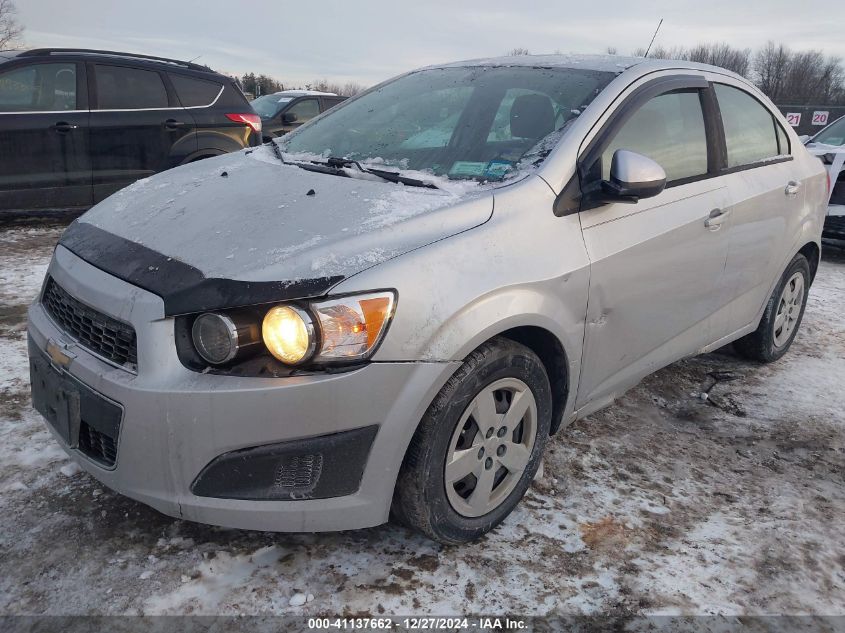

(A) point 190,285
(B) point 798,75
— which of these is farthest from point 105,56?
(B) point 798,75

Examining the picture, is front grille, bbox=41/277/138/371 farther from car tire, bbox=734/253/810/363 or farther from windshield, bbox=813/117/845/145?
windshield, bbox=813/117/845/145

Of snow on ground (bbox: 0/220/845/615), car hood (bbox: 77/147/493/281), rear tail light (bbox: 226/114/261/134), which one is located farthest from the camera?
rear tail light (bbox: 226/114/261/134)

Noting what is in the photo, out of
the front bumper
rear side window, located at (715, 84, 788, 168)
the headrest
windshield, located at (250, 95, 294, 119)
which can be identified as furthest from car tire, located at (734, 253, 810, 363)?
windshield, located at (250, 95, 294, 119)

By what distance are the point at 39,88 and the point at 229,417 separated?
578 cm

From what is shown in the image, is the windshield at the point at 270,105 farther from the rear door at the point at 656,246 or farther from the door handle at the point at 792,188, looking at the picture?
the rear door at the point at 656,246

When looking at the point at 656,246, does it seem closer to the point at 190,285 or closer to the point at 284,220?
the point at 284,220

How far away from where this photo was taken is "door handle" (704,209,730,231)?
3.06 meters

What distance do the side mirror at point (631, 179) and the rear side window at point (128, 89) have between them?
572 cm

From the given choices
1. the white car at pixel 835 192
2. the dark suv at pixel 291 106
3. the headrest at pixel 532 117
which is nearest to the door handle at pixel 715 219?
the headrest at pixel 532 117

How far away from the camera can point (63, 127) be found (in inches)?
247

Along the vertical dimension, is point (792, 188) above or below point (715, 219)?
above

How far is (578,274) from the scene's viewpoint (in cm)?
241

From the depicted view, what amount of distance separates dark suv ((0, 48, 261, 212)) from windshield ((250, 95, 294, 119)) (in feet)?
17.3

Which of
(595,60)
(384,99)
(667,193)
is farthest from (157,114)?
(667,193)
